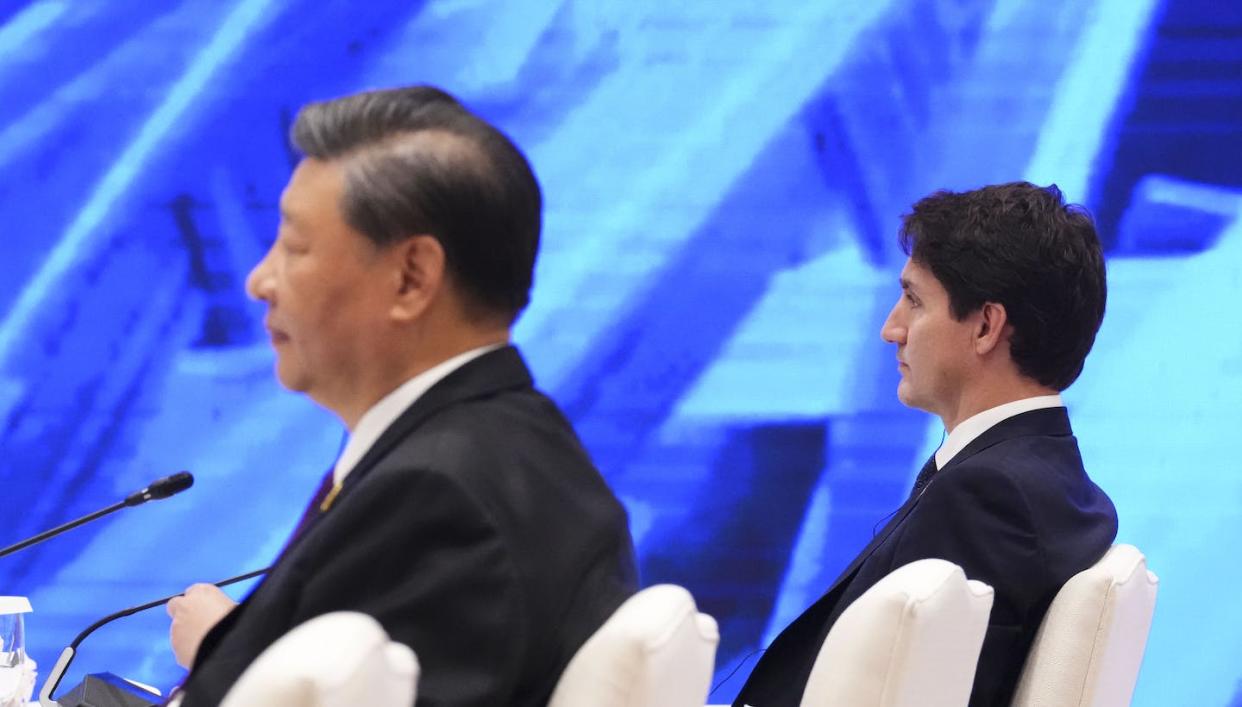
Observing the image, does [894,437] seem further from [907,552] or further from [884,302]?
[907,552]

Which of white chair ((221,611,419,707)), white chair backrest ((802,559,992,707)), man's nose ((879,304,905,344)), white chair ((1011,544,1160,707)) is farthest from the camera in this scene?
man's nose ((879,304,905,344))

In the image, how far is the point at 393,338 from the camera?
1171 millimetres

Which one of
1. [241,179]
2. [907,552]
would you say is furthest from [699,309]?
[907,552]

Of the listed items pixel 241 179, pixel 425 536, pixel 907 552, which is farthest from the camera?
pixel 241 179

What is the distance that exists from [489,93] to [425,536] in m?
2.55

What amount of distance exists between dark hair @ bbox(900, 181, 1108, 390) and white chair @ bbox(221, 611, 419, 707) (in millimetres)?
1223

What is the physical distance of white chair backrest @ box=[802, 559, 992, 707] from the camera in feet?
4.46

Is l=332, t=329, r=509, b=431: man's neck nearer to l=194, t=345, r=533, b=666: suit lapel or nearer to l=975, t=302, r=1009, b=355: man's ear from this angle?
l=194, t=345, r=533, b=666: suit lapel

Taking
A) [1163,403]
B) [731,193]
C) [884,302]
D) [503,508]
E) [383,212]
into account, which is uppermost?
[383,212]

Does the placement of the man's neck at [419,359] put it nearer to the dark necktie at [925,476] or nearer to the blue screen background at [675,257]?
the dark necktie at [925,476]

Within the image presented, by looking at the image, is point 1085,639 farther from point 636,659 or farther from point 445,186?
point 445,186

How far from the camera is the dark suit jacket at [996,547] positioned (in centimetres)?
167

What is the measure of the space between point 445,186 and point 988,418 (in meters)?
0.97

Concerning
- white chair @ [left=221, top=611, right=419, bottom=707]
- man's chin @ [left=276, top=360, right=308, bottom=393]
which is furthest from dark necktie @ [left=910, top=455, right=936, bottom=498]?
white chair @ [left=221, top=611, right=419, bottom=707]
